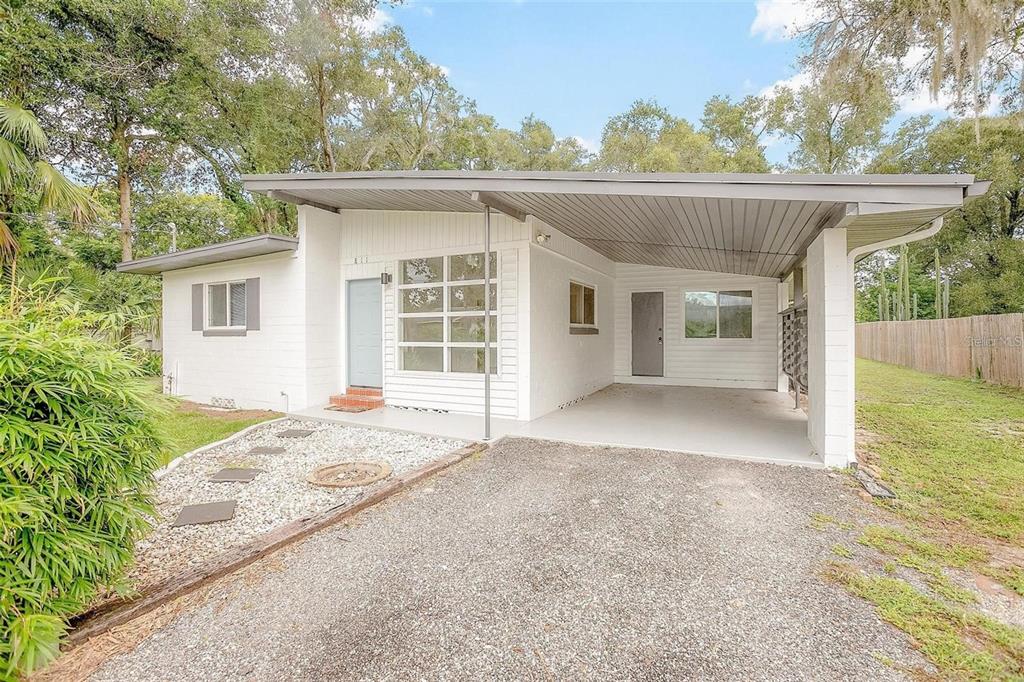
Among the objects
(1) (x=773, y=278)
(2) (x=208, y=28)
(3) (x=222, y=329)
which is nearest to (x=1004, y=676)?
(1) (x=773, y=278)

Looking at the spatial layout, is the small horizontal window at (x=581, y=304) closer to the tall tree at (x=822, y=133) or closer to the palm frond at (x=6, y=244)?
the palm frond at (x=6, y=244)

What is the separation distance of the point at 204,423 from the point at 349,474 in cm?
348

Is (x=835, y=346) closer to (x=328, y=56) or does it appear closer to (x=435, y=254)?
(x=435, y=254)

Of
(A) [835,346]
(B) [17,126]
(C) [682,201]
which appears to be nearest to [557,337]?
(C) [682,201]

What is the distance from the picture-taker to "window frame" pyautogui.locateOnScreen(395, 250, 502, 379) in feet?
19.9

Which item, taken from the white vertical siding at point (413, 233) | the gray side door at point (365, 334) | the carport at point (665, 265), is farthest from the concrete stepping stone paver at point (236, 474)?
the white vertical siding at point (413, 233)

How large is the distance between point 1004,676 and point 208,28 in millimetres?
15012

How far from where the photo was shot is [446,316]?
6426 mm

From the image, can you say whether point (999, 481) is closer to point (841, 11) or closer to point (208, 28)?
point (841, 11)

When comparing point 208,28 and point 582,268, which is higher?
point 208,28

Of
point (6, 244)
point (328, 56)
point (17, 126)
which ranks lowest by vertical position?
point (6, 244)

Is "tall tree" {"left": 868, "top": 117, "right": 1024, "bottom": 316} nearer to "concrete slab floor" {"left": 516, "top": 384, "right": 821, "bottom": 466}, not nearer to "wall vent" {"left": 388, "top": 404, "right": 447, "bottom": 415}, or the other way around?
"concrete slab floor" {"left": 516, "top": 384, "right": 821, "bottom": 466}

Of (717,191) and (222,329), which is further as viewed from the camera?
(222,329)

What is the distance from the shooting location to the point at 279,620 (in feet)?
6.73
